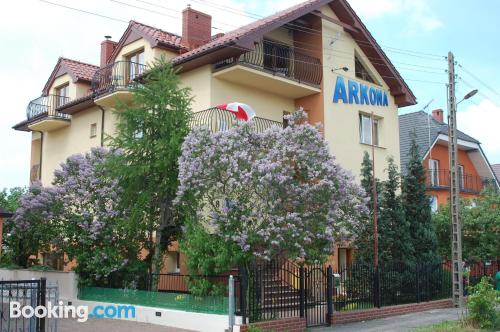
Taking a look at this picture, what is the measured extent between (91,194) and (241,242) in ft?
21.5

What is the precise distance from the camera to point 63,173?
19.3 m

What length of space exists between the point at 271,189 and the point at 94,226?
20.9 ft

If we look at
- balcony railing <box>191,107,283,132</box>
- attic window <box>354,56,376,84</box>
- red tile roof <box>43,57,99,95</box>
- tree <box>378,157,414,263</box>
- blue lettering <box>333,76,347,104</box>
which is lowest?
tree <box>378,157,414,263</box>

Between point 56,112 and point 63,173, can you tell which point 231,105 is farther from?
point 56,112

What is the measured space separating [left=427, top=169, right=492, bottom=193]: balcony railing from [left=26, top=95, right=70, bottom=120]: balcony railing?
19853mm

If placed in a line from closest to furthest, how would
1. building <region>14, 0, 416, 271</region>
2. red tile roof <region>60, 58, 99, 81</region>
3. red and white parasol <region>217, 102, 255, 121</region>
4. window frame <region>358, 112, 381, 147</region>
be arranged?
red and white parasol <region>217, 102, 255, 121</region>, building <region>14, 0, 416, 271</region>, window frame <region>358, 112, 381, 147</region>, red tile roof <region>60, 58, 99, 81</region>

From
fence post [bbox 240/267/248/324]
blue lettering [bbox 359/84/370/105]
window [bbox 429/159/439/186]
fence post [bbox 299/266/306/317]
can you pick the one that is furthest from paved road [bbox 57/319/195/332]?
window [bbox 429/159/439/186]

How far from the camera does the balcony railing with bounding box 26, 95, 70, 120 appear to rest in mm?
28375

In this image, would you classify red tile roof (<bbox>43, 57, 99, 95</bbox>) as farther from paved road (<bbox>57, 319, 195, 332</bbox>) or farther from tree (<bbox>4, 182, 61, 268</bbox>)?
paved road (<bbox>57, 319, 195, 332</bbox>)

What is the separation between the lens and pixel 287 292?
1520cm

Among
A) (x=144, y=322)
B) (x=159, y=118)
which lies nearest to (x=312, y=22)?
(x=159, y=118)

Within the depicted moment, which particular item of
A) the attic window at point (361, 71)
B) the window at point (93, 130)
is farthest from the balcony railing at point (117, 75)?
the attic window at point (361, 71)

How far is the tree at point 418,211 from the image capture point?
21.2 m

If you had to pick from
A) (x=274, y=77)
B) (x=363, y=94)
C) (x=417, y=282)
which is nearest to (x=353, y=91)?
(x=363, y=94)
